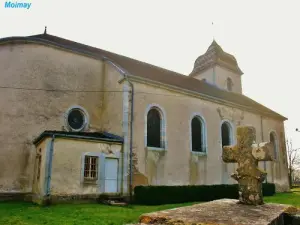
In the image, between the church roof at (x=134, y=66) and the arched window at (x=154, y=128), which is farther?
the church roof at (x=134, y=66)

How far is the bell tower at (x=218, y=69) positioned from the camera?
26.4 metres

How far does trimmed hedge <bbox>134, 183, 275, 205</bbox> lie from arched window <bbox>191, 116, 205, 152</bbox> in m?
2.63

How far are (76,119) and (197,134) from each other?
23.9 feet

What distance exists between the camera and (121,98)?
551 inches

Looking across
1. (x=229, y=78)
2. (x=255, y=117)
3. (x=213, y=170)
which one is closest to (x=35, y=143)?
(x=213, y=170)

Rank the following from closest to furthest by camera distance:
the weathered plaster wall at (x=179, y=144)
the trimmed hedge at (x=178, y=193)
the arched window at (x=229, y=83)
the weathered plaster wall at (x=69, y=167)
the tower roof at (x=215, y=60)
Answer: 1. the weathered plaster wall at (x=69, y=167)
2. the trimmed hedge at (x=178, y=193)
3. the weathered plaster wall at (x=179, y=144)
4. the tower roof at (x=215, y=60)
5. the arched window at (x=229, y=83)

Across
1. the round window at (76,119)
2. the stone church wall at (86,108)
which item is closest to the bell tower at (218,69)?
the stone church wall at (86,108)

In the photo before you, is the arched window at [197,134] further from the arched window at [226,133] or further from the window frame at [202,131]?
the arched window at [226,133]

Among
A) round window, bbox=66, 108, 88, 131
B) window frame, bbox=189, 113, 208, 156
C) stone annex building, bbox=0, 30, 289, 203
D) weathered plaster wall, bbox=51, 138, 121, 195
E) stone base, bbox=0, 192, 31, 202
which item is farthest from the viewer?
window frame, bbox=189, 113, 208, 156

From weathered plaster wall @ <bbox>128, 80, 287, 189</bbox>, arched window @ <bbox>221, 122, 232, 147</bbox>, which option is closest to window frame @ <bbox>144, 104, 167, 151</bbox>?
weathered plaster wall @ <bbox>128, 80, 287, 189</bbox>

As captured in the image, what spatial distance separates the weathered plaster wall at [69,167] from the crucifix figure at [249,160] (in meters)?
7.85

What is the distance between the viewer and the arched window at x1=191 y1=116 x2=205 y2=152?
54.0 ft

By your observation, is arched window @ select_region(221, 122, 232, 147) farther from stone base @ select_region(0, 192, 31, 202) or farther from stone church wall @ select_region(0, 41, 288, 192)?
stone base @ select_region(0, 192, 31, 202)

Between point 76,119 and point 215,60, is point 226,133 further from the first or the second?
point 215,60
